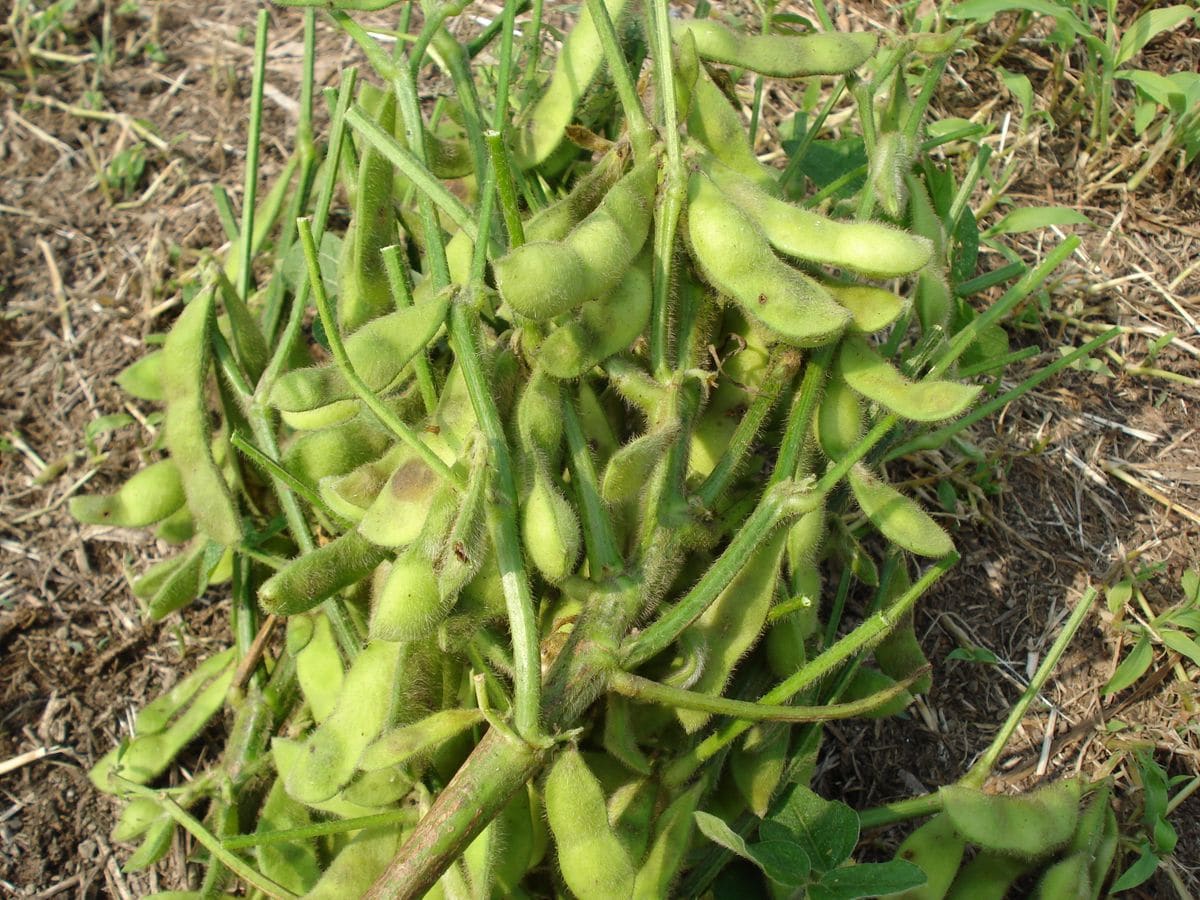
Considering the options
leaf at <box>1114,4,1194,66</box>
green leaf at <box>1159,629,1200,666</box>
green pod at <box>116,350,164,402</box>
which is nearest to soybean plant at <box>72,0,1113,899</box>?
green pod at <box>116,350,164,402</box>

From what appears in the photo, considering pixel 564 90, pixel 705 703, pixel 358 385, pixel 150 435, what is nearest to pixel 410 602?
pixel 358 385

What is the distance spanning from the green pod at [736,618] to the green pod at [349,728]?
1.28 ft

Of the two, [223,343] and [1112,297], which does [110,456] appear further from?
[1112,297]

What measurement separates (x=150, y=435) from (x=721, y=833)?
1.51 metres

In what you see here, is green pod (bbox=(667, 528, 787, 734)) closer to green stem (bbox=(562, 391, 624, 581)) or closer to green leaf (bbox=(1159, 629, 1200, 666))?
green stem (bbox=(562, 391, 624, 581))

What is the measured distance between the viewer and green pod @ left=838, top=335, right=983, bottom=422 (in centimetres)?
138

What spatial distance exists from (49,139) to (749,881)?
230cm

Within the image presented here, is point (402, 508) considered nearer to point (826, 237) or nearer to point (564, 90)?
point (826, 237)

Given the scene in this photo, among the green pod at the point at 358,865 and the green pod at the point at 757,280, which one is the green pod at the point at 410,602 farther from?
the green pod at the point at 757,280

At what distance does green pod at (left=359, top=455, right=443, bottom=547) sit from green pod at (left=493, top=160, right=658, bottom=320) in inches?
9.5

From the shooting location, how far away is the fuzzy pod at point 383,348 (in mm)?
1336

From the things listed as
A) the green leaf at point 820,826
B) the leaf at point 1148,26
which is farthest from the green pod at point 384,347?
the leaf at point 1148,26

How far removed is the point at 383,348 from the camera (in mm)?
1340

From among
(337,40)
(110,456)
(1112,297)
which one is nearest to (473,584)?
(110,456)
